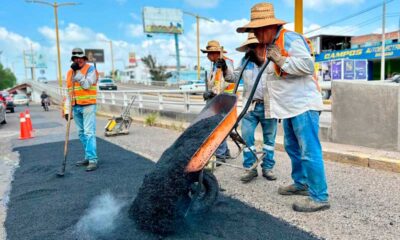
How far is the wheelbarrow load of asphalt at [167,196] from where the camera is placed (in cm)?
276

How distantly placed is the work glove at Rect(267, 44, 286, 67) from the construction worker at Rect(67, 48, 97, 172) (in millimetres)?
3110

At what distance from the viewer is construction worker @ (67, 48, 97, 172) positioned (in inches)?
202

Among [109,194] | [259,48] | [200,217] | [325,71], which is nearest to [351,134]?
[259,48]

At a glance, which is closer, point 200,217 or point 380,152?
point 200,217

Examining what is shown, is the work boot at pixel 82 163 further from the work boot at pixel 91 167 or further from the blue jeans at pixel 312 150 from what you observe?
the blue jeans at pixel 312 150

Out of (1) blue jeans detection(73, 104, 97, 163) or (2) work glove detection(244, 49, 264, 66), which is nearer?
(2) work glove detection(244, 49, 264, 66)

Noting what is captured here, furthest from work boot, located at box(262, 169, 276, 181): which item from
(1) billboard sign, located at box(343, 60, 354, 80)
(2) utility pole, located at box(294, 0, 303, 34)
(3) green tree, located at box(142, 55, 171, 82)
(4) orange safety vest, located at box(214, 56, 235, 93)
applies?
(3) green tree, located at box(142, 55, 171, 82)

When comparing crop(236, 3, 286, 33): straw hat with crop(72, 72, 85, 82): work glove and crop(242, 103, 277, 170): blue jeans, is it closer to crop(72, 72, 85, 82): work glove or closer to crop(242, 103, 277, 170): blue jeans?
crop(242, 103, 277, 170): blue jeans

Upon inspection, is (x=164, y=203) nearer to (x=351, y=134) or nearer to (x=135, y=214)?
(x=135, y=214)

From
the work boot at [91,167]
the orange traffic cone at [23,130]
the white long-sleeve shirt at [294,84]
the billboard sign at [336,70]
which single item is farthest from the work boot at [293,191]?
the billboard sign at [336,70]

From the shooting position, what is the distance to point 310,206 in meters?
3.23

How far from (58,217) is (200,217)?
138 centimetres

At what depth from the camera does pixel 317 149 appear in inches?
124

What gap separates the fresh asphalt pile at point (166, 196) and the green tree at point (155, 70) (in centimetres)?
6043
